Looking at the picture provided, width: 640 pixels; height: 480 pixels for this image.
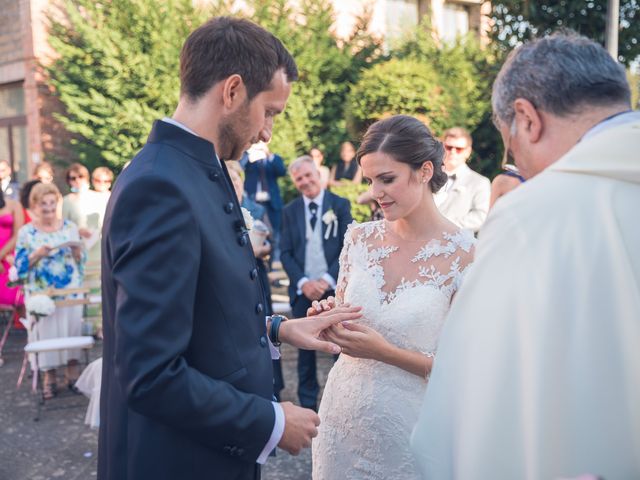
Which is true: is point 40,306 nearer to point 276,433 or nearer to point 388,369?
point 388,369

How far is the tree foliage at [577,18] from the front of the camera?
10195mm

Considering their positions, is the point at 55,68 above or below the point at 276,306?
above

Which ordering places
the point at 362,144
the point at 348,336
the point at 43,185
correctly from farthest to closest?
the point at 43,185 < the point at 362,144 < the point at 348,336

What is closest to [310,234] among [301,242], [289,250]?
[301,242]

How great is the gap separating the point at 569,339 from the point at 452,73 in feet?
43.0

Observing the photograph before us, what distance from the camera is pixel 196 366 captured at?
1.85 metres

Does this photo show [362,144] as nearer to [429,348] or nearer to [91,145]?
[429,348]

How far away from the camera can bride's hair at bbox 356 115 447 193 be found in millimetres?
3109

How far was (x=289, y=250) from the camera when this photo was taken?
20.2ft

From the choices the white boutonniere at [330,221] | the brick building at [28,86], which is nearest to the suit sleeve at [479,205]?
the white boutonniere at [330,221]

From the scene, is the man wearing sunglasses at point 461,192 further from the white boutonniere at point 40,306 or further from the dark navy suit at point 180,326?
the dark navy suit at point 180,326

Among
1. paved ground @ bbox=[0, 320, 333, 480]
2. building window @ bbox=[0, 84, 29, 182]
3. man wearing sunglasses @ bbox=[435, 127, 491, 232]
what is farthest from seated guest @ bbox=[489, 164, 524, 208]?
building window @ bbox=[0, 84, 29, 182]

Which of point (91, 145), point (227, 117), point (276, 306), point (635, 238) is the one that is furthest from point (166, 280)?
point (91, 145)

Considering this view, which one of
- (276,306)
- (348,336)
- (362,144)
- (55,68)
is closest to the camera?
(348,336)
